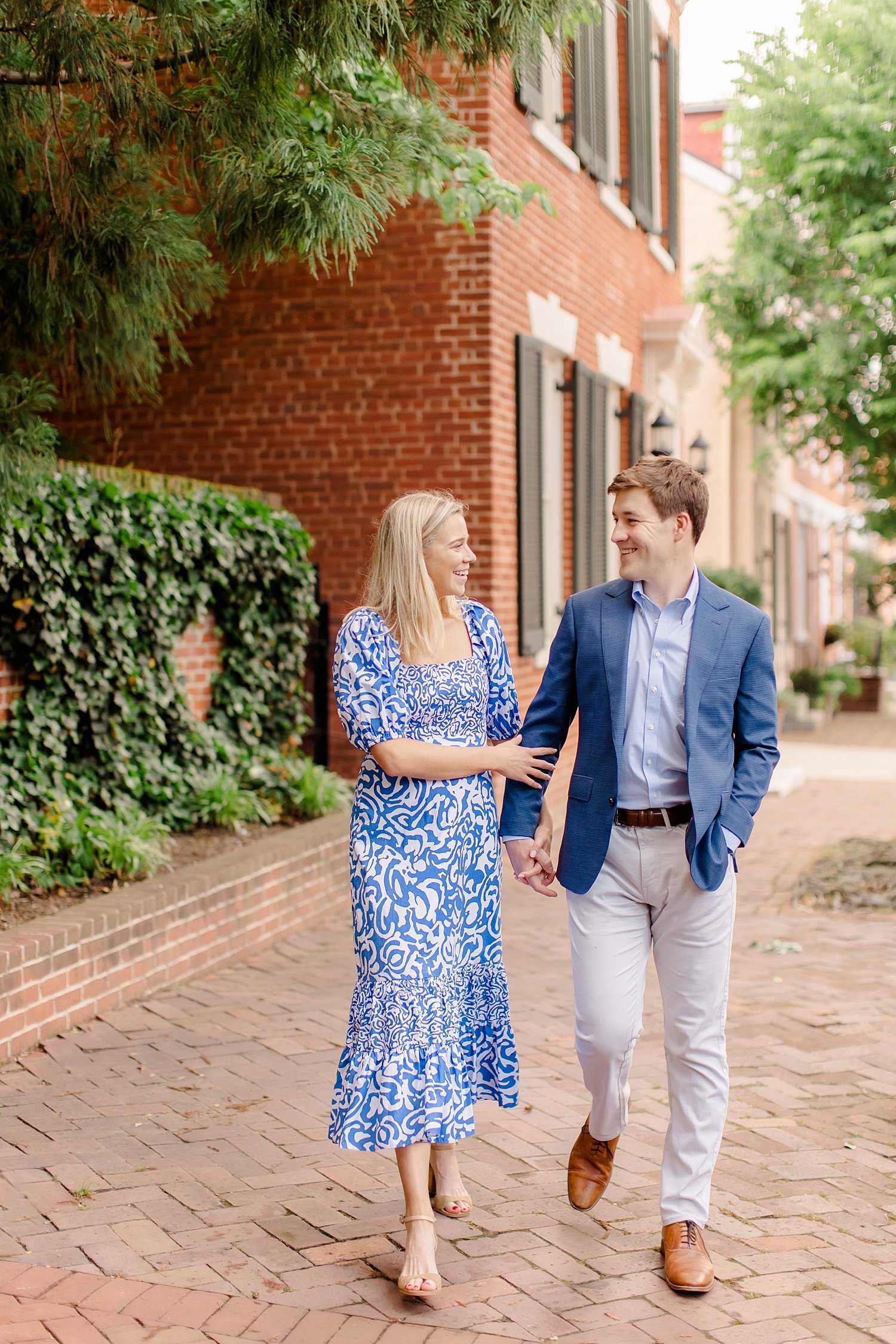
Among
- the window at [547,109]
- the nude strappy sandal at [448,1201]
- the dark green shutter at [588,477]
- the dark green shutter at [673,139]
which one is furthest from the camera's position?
the dark green shutter at [673,139]

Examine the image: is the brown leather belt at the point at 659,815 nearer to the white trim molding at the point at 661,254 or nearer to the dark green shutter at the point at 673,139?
the white trim molding at the point at 661,254

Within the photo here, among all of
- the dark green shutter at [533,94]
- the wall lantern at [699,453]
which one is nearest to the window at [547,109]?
the dark green shutter at [533,94]

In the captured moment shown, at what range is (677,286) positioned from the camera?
15.8 meters

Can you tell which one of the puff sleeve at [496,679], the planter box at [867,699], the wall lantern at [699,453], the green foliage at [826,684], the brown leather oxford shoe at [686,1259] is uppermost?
the wall lantern at [699,453]

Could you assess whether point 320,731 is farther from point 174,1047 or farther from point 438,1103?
point 438,1103

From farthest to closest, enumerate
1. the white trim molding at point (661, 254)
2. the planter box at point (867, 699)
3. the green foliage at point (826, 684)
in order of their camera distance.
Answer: the planter box at point (867, 699)
the green foliage at point (826, 684)
the white trim molding at point (661, 254)

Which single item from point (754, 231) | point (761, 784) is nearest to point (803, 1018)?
point (761, 784)

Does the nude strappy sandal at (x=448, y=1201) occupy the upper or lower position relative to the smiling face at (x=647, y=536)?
lower

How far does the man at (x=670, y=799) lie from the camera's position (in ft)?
11.3

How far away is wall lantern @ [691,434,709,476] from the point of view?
1495 centimetres

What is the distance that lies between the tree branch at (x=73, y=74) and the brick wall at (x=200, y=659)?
343 cm

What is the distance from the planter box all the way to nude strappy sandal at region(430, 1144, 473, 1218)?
2147 cm

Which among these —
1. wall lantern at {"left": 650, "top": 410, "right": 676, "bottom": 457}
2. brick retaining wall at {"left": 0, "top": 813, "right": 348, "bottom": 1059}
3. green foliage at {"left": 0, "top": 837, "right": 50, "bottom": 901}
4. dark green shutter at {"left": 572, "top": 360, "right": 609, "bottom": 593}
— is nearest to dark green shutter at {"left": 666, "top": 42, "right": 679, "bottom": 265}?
wall lantern at {"left": 650, "top": 410, "right": 676, "bottom": 457}

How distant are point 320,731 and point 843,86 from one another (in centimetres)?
473
